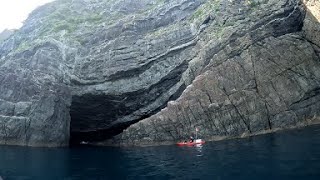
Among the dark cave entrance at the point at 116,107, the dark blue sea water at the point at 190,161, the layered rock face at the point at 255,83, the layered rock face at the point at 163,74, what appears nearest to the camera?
the dark blue sea water at the point at 190,161

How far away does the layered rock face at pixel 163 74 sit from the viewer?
64062 mm

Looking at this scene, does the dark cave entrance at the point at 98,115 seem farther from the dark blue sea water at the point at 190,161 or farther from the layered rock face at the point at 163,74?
the dark blue sea water at the point at 190,161

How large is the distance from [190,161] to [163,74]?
91.9 feet

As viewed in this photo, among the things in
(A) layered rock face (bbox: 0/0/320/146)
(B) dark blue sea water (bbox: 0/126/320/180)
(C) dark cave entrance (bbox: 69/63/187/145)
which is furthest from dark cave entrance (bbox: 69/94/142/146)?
(B) dark blue sea water (bbox: 0/126/320/180)

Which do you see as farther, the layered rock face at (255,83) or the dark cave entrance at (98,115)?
the dark cave entrance at (98,115)

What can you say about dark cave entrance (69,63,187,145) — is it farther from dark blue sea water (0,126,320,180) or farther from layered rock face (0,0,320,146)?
dark blue sea water (0,126,320,180)

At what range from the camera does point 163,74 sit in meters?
72.9

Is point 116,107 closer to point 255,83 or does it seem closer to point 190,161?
point 255,83

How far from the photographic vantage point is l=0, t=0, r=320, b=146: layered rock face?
64062 mm

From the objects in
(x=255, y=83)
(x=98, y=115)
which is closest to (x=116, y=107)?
(x=98, y=115)

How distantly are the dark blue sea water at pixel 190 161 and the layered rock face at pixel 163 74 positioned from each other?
18.4 feet

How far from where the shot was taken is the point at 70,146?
80188 mm

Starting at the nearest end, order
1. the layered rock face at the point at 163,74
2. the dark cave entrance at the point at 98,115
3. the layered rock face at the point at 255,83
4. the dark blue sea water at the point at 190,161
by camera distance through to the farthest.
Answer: the dark blue sea water at the point at 190,161, the layered rock face at the point at 255,83, the layered rock face at the point at 163,74, the dark cave entrance at the point at 98,115

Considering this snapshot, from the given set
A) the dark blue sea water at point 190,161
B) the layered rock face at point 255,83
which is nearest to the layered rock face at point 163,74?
the layered rock face at point 255,83
